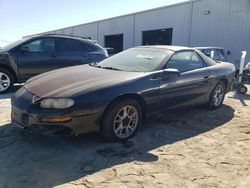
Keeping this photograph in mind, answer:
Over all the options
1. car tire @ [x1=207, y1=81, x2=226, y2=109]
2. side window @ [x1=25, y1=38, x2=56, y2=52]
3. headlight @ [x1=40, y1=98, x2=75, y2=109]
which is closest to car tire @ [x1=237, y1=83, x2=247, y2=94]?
car tire @ [x1=207, y1=81, x2=226, y2=109]

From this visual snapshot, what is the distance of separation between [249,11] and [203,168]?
15.7 meters

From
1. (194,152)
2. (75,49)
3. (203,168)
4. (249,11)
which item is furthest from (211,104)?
(249,11)

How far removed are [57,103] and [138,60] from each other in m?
1.82

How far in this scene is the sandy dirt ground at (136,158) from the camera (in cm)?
322

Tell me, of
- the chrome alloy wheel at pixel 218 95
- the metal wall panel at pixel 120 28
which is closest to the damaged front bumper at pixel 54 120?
the chrome alloy wheel at pixel 218 95

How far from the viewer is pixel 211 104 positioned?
6.21 meters

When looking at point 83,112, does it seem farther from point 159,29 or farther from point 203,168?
point 159,29

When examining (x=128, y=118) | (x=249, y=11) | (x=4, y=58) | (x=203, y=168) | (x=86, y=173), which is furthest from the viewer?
(x=249, y=11)

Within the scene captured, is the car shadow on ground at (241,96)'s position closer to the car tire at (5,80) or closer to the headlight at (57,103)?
the headlight at (57,103)

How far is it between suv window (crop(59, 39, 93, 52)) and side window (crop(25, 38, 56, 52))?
0.83 ft

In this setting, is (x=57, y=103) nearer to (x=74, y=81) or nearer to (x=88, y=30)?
(x=74, y=81)

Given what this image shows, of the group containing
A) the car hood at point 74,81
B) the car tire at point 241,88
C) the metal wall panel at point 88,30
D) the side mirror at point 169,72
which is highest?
the metal wall panel at point 88,30

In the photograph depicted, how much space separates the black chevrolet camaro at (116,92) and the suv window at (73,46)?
3.20 m

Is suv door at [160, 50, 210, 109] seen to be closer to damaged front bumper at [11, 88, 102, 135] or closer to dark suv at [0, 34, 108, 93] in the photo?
damaged front bumper at [11, 88, 102, 135]
